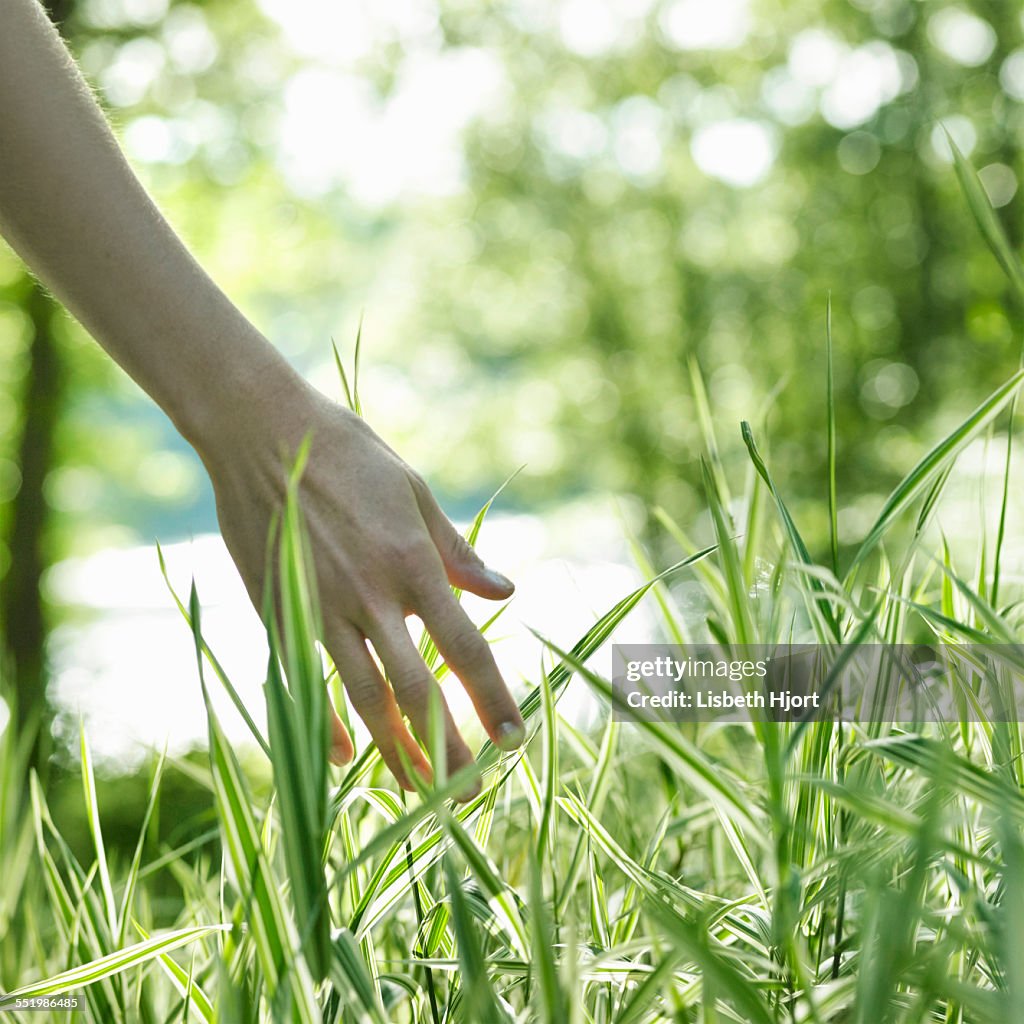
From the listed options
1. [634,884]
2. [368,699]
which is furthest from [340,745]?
[634,884]

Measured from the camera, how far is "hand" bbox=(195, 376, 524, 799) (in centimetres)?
54

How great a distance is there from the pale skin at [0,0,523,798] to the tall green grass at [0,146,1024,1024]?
0.13 ft

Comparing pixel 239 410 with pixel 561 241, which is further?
pixel 561 241

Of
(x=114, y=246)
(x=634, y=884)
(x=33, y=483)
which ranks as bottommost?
(x=634, y=884)

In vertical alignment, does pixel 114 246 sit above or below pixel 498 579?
above

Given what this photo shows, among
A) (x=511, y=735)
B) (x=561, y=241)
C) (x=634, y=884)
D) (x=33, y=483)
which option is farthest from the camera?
(x=561, y=241)

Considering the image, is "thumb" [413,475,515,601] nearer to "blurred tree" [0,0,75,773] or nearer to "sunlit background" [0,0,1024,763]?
"sunlit background" [0,0,1024,763]

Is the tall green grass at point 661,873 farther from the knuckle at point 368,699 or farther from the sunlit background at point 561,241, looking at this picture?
the sunlit background at point 561,241

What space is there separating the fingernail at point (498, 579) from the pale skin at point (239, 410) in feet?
0.11

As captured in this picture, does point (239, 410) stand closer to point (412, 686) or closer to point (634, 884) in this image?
point (412, 686)

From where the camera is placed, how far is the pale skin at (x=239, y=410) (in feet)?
1.80

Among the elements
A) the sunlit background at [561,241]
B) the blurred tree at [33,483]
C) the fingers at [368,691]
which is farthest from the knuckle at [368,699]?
the blurred tree at [33,483]

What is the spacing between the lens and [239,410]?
570mm
